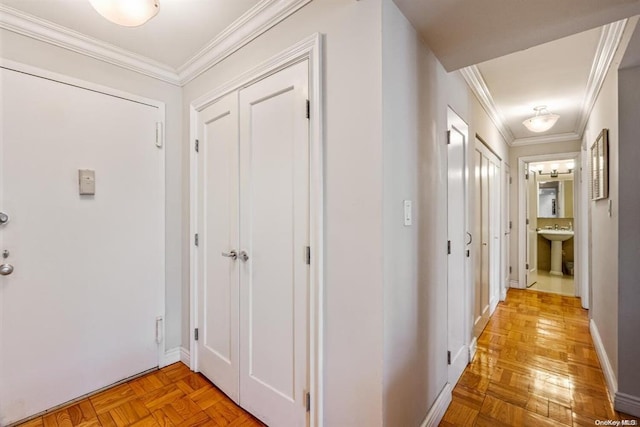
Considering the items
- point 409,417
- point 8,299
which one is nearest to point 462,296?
point 409,417

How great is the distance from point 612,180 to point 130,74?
11.2 feet

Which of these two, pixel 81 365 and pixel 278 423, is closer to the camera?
pixel 278 423

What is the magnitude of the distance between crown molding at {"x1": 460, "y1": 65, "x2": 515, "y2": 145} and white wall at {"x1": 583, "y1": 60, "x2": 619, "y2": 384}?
0.79 meters

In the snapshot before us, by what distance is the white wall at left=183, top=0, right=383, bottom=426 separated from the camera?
1.16m

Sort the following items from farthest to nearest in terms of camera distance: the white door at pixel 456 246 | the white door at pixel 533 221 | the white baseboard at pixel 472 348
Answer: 1. the white door at pixel 533 221
2. the white baseboard at pixel 472 348
3. the white door at pixel 456 246

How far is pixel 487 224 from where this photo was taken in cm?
305

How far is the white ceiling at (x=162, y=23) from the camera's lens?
5.01ft

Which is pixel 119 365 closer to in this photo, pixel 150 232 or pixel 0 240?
pixel 150 232

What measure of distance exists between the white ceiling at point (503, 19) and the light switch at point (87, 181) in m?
2.02

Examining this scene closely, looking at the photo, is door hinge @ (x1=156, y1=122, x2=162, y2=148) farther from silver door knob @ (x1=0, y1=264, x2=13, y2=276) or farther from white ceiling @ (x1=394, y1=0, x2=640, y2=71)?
white ceiling @ (x1=394, y1=0, x2=640, y2=71)

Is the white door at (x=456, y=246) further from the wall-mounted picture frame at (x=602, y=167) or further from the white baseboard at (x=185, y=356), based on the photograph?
the white baseboard at (x=185, y=356)

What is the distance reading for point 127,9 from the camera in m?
1.23

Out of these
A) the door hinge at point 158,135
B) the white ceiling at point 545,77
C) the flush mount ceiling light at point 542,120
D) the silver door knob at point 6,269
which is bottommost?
the silver door knob at point 6,269

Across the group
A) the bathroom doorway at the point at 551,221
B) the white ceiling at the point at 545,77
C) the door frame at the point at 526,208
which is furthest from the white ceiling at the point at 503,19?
the bathroom doorway at the point at 551,221
